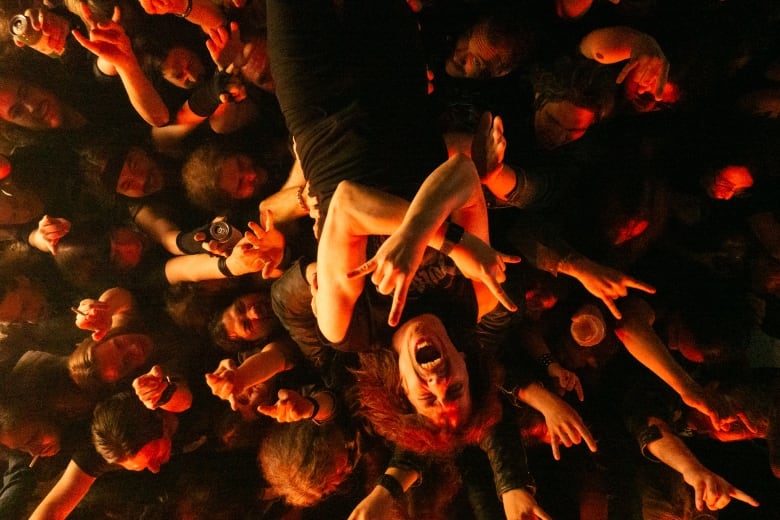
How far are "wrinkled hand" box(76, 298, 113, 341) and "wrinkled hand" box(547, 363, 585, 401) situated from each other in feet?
5.91

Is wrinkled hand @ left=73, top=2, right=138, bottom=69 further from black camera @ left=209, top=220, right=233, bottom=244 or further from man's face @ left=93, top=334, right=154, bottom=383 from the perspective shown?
man's face @ left=93, top=334, right=154, bottom=383

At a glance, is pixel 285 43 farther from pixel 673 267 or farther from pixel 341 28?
pixel 673 267

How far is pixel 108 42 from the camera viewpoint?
6.44ft

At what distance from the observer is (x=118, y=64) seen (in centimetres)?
205

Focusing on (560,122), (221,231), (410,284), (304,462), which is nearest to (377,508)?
(304,462)

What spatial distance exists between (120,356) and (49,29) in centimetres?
132

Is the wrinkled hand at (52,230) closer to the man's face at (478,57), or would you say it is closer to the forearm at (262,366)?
the forearm at (262,366)

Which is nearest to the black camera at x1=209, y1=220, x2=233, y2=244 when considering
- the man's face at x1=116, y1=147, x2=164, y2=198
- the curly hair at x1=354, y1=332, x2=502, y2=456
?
the man's face at x1=116, y1=147, x2=164, y2=198

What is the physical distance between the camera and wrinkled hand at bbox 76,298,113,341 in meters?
2.11

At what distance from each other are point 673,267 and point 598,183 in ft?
1.86

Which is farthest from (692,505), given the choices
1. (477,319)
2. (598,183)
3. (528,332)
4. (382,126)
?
(382,126)

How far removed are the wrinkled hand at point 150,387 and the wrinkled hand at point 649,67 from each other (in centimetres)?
198

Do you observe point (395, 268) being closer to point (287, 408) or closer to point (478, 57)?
point (287, 408)

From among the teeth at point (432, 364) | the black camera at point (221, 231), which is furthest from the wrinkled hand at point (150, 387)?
the teeth at point (432, 364)
